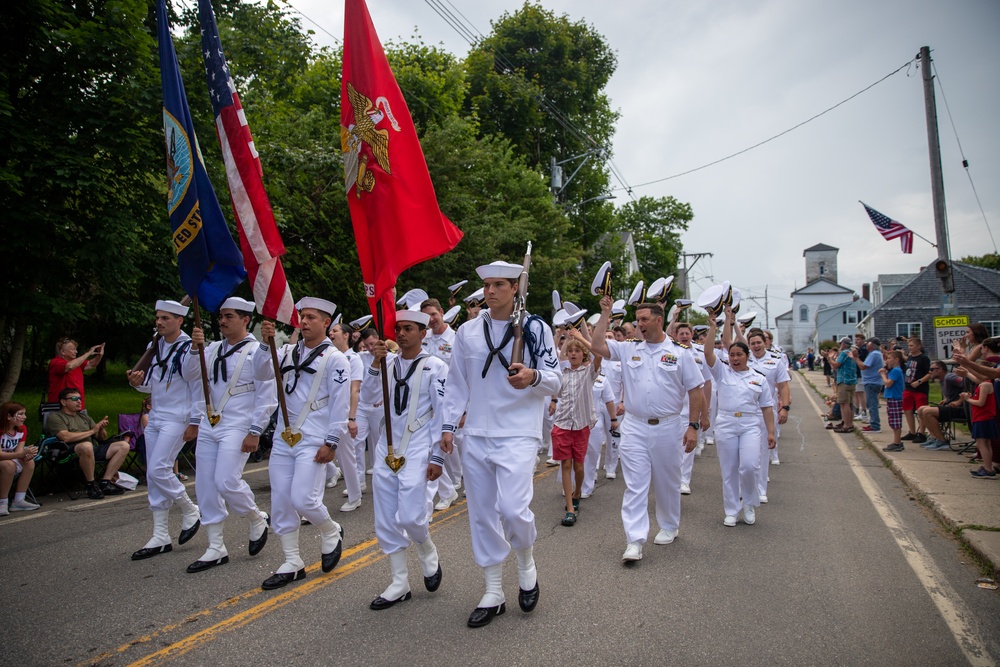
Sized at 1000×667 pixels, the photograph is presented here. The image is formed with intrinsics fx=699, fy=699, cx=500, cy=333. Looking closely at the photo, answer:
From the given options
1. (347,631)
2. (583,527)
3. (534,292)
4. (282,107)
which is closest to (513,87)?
(534,292)

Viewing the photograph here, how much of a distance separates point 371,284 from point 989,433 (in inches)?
370

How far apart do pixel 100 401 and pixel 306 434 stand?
14.6 metres

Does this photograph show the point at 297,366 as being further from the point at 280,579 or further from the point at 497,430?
the point at 497,430

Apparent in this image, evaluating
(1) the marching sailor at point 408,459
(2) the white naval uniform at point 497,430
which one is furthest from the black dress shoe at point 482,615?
(1) the marching sailor at point 408,459

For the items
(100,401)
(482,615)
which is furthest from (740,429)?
(100,401)

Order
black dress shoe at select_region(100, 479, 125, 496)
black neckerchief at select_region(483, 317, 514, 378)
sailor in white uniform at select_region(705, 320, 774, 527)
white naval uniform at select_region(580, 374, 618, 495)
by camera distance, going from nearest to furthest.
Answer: black neckerchief at select_region(483, 317, 514, 378) → sailor in white uniform at select_region(705, 320, 774, 527) → white naval uniform at select_region(580, 374, 618, 495) → black dress shoe at select_region(100, 479, 125, 496)

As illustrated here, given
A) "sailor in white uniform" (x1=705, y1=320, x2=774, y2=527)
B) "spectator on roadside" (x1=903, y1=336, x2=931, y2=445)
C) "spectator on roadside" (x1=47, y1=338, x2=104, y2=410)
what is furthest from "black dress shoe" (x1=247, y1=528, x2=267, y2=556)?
"spectator on roadside" (x1=903, y1=336, x2=931, y2=445)

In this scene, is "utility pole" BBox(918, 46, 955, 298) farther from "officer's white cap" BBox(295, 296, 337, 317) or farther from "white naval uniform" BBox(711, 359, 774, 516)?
"officer's white cap" BBox(295, 296, 337, 317)

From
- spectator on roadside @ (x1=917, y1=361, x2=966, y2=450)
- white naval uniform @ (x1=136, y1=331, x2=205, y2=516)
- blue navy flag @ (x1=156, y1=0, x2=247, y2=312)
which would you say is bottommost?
spectator on roadside @ (x1=917, y1=361, x2=966, y2=450)

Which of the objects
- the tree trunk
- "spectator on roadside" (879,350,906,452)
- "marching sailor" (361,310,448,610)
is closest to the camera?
"marching sailor" (361,310,448,610)

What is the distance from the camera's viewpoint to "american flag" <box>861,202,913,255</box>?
60.8 ft

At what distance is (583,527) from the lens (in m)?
7.09

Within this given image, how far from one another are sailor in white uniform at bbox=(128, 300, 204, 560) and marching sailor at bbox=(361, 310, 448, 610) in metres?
1.99

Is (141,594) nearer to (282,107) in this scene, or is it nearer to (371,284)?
(371,284)
